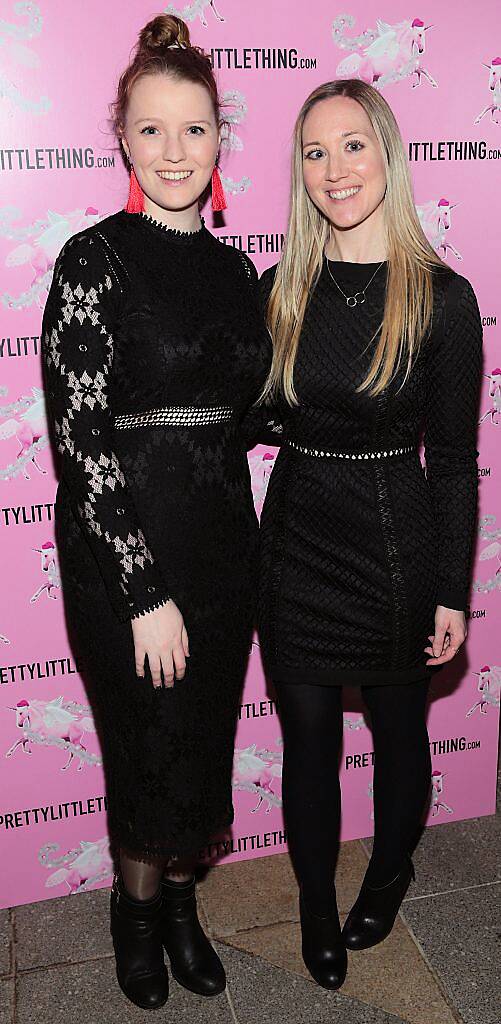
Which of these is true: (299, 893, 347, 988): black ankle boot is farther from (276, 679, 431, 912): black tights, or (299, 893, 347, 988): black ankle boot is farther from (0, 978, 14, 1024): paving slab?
(0, 978, 14, 1024): paving slab

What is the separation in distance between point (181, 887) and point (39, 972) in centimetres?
42

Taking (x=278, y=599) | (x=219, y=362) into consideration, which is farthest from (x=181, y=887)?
(x=219, y=362)

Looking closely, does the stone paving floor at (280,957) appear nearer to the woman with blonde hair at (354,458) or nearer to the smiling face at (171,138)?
the woman with blonde hair at (354,458)

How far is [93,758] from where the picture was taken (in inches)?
98.1

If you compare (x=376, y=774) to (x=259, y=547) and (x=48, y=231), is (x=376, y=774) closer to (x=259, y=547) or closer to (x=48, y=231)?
(x=259, y=547)

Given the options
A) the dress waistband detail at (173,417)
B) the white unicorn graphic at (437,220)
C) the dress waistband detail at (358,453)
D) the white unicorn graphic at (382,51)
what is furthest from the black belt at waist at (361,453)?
the white unicorn graphic at (382,51)

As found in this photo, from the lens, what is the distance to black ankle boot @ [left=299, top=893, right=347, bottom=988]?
2.16 meters

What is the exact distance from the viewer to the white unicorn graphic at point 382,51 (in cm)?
220

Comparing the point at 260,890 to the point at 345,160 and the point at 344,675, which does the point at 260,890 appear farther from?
the point at 345,160

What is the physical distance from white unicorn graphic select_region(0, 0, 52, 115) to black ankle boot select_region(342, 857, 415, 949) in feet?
6.43

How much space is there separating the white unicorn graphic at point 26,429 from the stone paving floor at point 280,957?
116 centimetres

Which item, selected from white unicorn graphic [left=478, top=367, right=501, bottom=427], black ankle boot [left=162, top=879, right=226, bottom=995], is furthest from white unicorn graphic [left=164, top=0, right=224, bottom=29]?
black ankle boot [left=162, top=879, right=226, bottom=995]

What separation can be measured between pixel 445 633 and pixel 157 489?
2.35ft

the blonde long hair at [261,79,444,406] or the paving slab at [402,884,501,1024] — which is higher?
the blonde long hair at [261,79,444,406]
